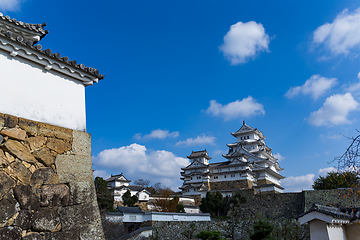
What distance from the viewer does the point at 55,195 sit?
3805mm

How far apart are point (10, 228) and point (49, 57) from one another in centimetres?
271

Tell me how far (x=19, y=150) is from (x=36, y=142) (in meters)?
0.28

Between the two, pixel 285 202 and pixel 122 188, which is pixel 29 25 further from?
pixel 122 188

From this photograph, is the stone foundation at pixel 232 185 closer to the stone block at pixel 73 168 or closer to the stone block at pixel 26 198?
the stone block at pixel 73 168

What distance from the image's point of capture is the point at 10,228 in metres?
3.23

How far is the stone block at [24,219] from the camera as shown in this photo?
3.34m

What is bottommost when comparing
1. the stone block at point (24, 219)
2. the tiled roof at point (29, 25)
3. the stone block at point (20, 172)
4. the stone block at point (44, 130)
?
the stone block at point (24, 219)

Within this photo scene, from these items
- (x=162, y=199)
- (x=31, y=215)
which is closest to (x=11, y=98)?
(x=31, y=215)

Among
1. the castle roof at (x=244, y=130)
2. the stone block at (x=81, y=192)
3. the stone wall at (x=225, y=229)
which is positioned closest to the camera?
the stone block at (x=81, y=192)

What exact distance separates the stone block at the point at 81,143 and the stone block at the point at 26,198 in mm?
949

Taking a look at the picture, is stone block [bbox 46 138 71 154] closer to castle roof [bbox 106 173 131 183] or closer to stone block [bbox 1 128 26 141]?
stone block [bbox 1 128 26 141]

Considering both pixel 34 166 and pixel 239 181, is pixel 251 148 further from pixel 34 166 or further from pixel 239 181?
pixel 34 166

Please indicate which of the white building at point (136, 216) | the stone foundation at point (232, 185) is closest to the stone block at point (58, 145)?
the white building at point (136, 216)

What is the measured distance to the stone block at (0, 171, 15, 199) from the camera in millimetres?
3281
